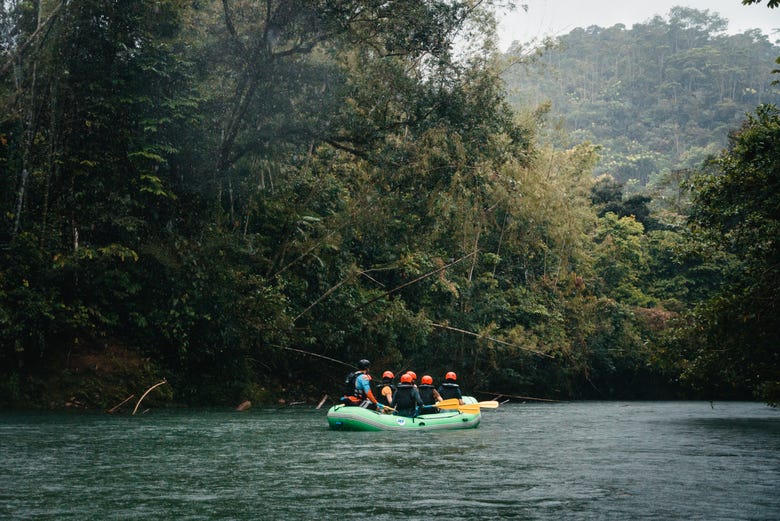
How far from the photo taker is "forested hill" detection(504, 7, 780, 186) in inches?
3344

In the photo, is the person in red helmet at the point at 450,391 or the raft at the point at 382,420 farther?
the person in red helmet at the point at 450,391

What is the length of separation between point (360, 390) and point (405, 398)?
1061 millimetres

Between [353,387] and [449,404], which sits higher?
[353,387]

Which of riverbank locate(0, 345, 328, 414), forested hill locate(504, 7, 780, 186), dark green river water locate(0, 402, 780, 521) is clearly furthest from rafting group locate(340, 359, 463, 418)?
forested hill locate(504, 7, 780, 186)

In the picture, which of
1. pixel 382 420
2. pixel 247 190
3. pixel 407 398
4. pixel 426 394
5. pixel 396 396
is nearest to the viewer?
pixel 382 420

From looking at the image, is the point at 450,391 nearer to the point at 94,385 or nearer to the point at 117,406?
the point at 117,406

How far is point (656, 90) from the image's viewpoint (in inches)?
3873

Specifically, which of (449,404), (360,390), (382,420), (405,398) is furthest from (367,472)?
(449,404)

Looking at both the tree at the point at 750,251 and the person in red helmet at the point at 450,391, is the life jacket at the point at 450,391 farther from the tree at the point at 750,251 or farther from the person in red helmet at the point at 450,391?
the tree at the point at 750,251

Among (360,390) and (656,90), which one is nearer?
(360,390)

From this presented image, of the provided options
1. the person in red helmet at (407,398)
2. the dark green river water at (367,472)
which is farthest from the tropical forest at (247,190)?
the person in red helmet at (407,398)

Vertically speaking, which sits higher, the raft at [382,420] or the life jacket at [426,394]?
the life jacket at [426,394]

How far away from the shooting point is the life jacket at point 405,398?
19797mm

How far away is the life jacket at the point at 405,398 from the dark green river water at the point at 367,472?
907 millimetres
